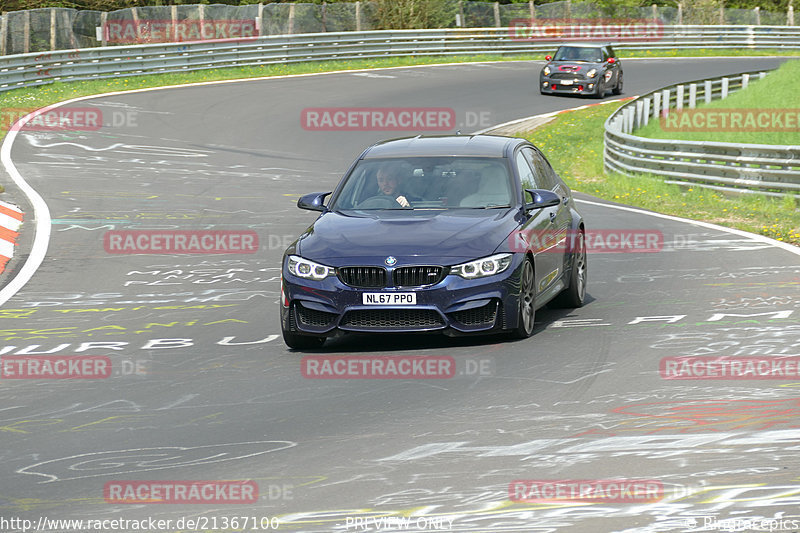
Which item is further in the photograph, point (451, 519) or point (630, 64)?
point (630, 64)

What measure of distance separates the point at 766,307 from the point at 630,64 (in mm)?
41659

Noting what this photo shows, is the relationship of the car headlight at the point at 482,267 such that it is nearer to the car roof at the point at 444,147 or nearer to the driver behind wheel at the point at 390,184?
the driver behind wheel at the point at 390,184

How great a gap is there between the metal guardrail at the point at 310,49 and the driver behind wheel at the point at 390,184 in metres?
26.2

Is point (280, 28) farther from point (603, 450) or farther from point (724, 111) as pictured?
point (603, 450)

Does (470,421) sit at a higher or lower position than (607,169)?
higher

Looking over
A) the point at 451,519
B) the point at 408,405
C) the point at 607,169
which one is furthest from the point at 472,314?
the point at 607,169


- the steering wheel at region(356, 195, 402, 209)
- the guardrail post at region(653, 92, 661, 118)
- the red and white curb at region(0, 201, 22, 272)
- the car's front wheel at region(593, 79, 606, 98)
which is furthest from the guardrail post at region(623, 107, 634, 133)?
the steering wheel at region(356, 195, 402, 209)

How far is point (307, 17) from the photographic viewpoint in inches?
2007

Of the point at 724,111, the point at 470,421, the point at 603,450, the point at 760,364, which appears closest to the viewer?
the point at 603,450

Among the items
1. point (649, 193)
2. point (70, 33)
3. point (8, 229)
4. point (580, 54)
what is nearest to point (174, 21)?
point (70, 33)

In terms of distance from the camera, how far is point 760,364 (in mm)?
9016
